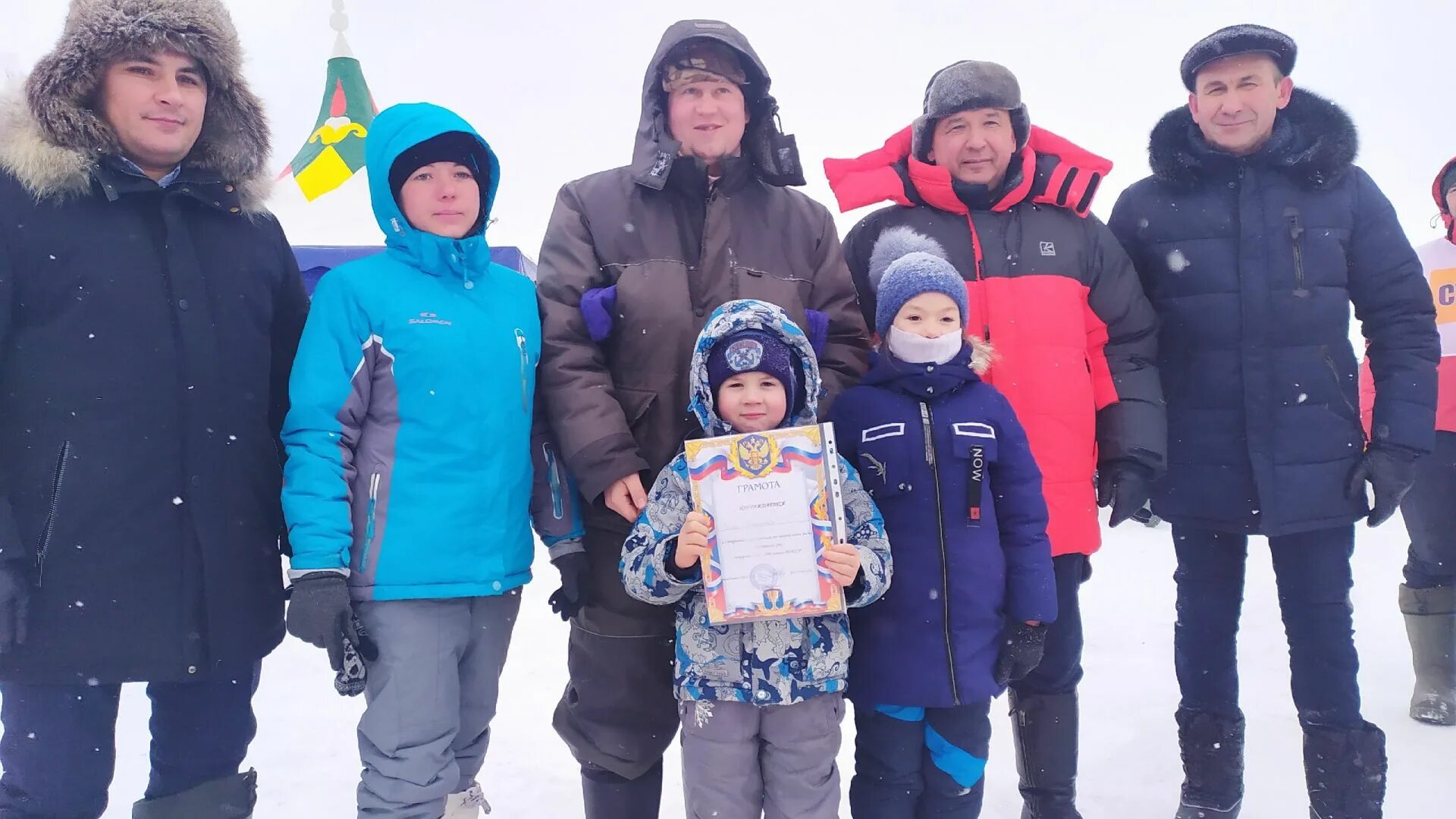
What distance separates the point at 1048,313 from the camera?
2.45 m

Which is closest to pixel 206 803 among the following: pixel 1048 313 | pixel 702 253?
pixel 702 253

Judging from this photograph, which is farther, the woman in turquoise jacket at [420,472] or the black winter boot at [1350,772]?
the black winter boot at [1350,772]

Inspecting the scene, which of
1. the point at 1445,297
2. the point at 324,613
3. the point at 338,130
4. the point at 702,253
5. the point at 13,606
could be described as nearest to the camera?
the point at 13,606

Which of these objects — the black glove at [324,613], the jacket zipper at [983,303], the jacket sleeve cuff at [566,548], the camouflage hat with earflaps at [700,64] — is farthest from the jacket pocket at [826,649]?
the camouflage hat with earflaps at [700,64]

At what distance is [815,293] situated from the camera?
2.42 m

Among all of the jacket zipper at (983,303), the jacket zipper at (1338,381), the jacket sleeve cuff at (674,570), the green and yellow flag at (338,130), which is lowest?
the jacket sleeve cuff at (674,570)

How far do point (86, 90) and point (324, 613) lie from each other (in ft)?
4.09

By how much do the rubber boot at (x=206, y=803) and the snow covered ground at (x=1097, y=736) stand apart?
0.88 metres

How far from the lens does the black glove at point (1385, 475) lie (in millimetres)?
2484

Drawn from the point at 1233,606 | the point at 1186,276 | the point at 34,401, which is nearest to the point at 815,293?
the point at 1186,276

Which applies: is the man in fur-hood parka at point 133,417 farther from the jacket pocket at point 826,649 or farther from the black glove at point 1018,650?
the black glove at point 1018,650

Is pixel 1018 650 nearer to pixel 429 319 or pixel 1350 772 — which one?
pixel 1350 772

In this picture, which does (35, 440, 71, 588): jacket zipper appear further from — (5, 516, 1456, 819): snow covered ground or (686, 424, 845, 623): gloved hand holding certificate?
(5, 516, 1456, 819): snow covered ground

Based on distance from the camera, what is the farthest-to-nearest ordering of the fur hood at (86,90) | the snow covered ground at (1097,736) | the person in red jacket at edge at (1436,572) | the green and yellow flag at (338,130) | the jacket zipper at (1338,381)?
the green and yellow flag at (338,130) → the person in red jacket at edge at (1436,572) → the snow covered ground at (1097,736) → the jacket zipper at (1338,381) → the fur hood at (86,90)
